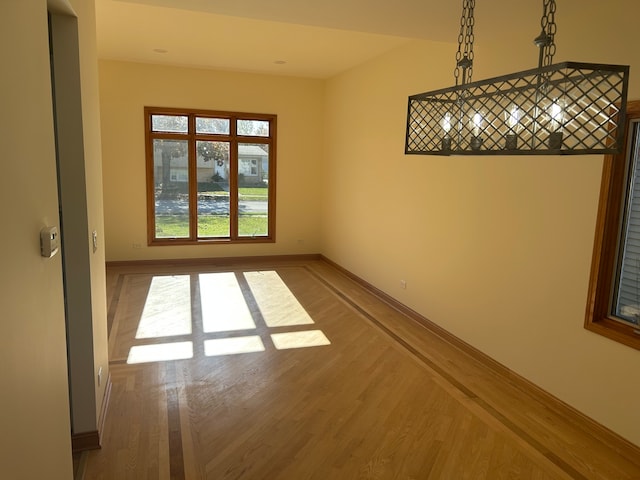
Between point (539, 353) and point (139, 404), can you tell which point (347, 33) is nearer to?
point (539, 353)

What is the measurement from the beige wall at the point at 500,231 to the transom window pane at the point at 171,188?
2.90 metres

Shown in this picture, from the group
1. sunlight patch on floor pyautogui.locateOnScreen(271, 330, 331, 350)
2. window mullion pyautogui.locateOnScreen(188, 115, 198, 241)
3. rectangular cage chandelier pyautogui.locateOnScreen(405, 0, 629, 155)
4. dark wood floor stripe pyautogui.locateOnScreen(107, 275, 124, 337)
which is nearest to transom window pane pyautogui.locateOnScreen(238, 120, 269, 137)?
window mullion pyautogui.locateOnScreen(188, 115, 198, 241)

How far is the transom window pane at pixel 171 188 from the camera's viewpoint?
7207mm

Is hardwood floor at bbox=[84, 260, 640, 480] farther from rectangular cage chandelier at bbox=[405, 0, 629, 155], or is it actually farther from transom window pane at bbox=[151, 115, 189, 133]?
transom window pane at bbox=[151, 115, 189, 133]

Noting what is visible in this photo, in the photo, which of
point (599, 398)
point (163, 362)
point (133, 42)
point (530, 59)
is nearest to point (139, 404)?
point (163, 362)

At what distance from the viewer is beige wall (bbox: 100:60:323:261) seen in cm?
684

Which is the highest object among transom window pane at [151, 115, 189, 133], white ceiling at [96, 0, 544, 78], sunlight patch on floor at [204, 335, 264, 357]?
white ceiling at [96, 0, 544, 78]

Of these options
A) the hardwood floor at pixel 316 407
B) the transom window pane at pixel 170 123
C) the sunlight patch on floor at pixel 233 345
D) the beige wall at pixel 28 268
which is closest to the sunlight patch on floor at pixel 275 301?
the hardwood floor at pixel 316 407

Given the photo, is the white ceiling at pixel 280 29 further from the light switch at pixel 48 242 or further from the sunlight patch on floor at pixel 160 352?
the sunlight patch on floor at pixel 160 352

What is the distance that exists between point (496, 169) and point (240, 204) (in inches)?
189

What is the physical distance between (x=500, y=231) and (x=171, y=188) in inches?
206

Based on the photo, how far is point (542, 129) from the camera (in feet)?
4.76

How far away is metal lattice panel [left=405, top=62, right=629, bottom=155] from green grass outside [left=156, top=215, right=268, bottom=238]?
6.13 m

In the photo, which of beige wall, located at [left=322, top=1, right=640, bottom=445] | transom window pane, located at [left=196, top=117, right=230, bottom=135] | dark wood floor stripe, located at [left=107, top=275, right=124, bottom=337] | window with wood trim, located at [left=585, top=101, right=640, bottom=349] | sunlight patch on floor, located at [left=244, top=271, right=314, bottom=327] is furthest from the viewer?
transom window pane, located at [left=196, top=117, right=230, bottom=135]
